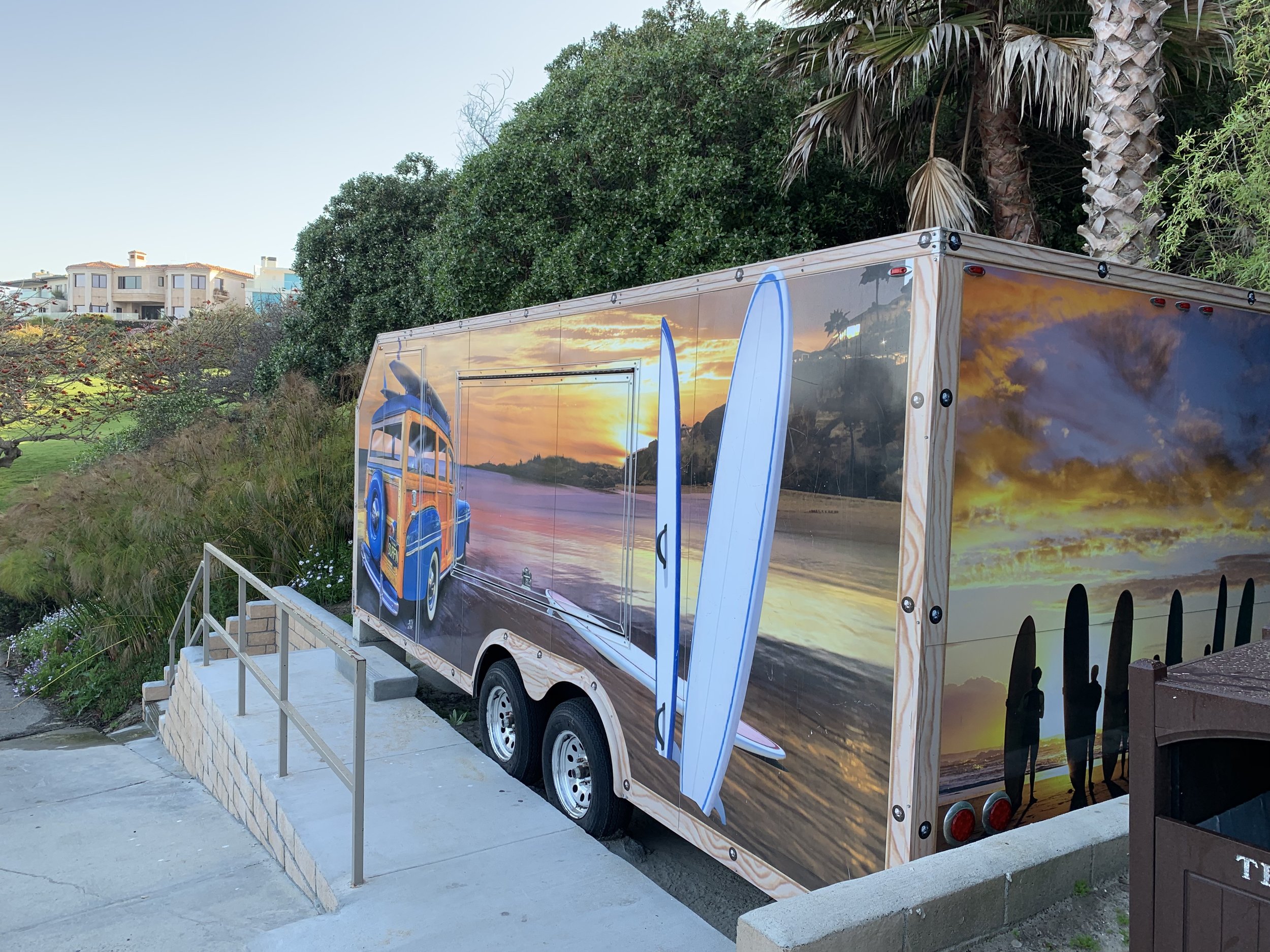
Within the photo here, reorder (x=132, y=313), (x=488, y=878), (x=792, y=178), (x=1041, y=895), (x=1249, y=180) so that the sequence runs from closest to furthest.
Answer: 1. (x=1041, y=895)
2. (x=488, y=878)
3. (x=1249, y=180)
4. (x=792, y=178)
5. (x=132, y=313)

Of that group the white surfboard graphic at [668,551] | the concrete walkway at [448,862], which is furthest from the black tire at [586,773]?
the white surfboard graphic at [668,551]

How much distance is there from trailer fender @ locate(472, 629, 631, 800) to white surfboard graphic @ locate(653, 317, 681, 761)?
1.33 feet

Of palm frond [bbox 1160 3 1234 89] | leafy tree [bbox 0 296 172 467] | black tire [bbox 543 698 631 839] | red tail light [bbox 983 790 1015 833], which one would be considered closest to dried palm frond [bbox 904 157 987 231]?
palm frond [bbox 1160 3 1234 89]

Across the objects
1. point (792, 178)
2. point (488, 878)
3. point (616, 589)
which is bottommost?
point (488, 878)

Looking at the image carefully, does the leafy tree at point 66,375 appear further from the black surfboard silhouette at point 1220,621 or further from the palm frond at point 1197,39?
the black surfboard silhouette at point 1220,621

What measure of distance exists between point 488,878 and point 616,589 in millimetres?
1477

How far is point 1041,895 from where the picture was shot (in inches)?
113

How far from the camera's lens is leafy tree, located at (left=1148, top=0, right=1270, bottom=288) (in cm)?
581

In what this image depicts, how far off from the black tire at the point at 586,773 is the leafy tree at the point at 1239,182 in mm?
4947

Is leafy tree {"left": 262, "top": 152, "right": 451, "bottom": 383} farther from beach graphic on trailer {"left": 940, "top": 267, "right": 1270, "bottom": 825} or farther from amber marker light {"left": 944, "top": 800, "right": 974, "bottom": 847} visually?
amber marker light {"left": 944, "top": 800, "right": 974, "bottom": 847}

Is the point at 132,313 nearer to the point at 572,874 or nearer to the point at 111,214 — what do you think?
the point at 111,214

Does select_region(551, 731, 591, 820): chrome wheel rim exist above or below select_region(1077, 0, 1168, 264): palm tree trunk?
below

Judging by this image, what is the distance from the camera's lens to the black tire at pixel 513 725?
5582 mm

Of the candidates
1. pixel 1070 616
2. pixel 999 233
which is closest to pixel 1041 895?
pixel 1070 616
